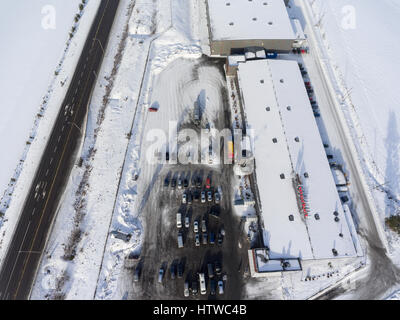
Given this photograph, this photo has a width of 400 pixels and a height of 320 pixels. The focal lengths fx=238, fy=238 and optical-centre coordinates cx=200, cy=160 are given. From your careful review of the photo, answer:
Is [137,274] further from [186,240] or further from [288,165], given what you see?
[288,165]

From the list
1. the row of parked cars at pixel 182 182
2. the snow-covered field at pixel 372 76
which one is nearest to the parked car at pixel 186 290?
the row of parked cars at pixel 182 182

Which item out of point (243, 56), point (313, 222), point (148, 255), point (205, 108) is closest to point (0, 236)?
point (148, 255)

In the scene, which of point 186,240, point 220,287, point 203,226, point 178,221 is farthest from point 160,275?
point 203,226

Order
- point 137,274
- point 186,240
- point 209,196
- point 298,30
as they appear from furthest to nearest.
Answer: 1. point 298,30
2. point 209,196
3. point 186,240
4. point 137,274

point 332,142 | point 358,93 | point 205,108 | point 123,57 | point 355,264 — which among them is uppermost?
point 123,57

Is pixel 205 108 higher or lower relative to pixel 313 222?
higher

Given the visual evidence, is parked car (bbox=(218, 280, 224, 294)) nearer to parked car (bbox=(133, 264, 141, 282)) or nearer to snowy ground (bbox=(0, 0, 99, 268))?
parked car (bbox=(133, 264, 141, 282))
